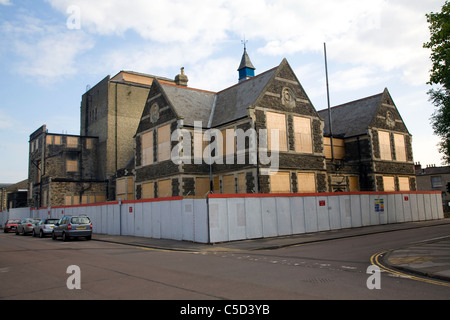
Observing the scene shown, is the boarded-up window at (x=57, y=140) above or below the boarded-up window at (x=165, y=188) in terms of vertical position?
above

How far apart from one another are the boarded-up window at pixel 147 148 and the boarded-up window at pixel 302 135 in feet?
45.5

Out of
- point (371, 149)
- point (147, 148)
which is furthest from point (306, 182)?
point (147, 148)

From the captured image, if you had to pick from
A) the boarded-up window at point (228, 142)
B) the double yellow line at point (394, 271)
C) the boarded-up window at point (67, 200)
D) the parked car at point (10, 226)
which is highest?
the boarded-up window at point (228, 142)

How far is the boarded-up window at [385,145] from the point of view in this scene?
130 ft

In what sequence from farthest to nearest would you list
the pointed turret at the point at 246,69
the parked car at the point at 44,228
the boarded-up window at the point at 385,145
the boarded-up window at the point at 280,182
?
the pointed turret at the point at 246,69
the boarded-up window at the point at 385,145
the boarded-up window at the point at 280,182
the parked car at the point at 44,228

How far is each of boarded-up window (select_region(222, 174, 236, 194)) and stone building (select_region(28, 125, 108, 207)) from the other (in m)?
23.2

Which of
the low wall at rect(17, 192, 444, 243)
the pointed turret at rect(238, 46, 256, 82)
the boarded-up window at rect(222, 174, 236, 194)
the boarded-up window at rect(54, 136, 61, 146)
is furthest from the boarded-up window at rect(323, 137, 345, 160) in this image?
the boarded-up window at rect(54, 136, 61, 146)

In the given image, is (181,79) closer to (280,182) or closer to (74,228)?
(280,182)

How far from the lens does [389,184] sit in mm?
39594

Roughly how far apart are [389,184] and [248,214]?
2439 centimetres

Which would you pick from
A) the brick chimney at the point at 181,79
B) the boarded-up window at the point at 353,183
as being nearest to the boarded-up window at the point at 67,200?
the brick chimney at the point at 181,79

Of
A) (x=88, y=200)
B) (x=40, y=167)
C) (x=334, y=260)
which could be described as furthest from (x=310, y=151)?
(x=40, y=167)

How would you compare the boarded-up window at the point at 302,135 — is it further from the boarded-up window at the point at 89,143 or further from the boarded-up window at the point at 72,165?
the boarded-up window at the point at 72,165
